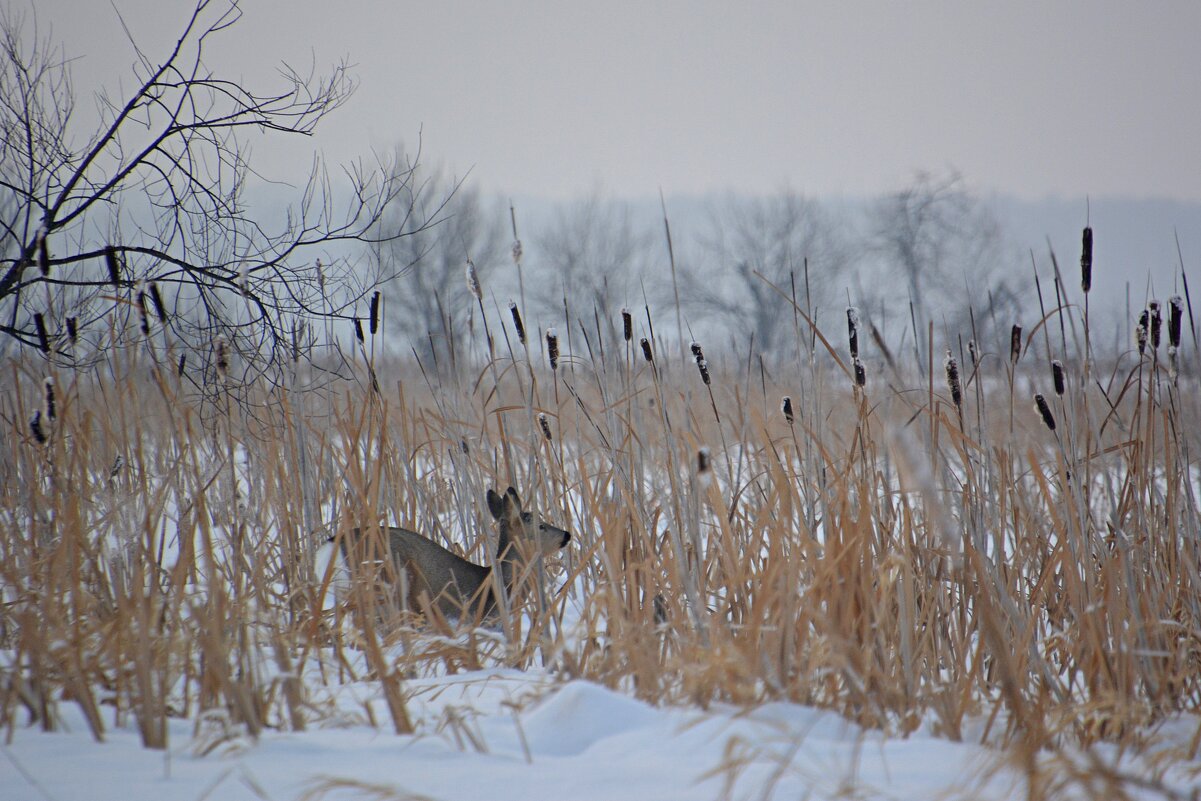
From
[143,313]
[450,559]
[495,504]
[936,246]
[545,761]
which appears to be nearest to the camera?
[545,761]

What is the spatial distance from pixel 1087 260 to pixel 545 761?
66.0 inches

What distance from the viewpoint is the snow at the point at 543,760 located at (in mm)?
1219

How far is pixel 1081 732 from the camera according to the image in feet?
5.70

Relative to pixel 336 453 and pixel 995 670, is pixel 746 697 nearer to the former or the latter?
pixel 995 670

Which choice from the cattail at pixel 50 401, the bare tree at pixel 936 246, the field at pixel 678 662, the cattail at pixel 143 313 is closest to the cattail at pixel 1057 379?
the field at pixel 678 662

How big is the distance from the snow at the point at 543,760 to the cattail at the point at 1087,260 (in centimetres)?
115

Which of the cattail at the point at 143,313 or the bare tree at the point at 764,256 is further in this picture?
the bare tree at the point at 764,256

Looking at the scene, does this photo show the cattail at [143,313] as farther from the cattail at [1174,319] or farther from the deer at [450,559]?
the cattail at [1174,319]

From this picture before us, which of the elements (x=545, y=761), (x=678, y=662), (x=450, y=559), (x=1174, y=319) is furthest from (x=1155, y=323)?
(x=450, y=559)

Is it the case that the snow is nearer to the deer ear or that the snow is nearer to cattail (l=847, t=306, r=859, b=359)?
cattail (l=847, t=306, r=859, b=359)

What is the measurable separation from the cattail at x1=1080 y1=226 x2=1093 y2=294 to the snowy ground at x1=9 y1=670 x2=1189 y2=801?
1123mm

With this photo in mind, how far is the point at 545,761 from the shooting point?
1.40 metres

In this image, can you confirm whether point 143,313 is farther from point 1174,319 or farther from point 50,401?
point 1174,319

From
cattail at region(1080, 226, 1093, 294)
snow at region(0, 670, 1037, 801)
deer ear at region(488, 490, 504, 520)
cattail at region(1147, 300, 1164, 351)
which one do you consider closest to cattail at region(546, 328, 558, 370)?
deer ear at region(488, 490, 504, 520)
